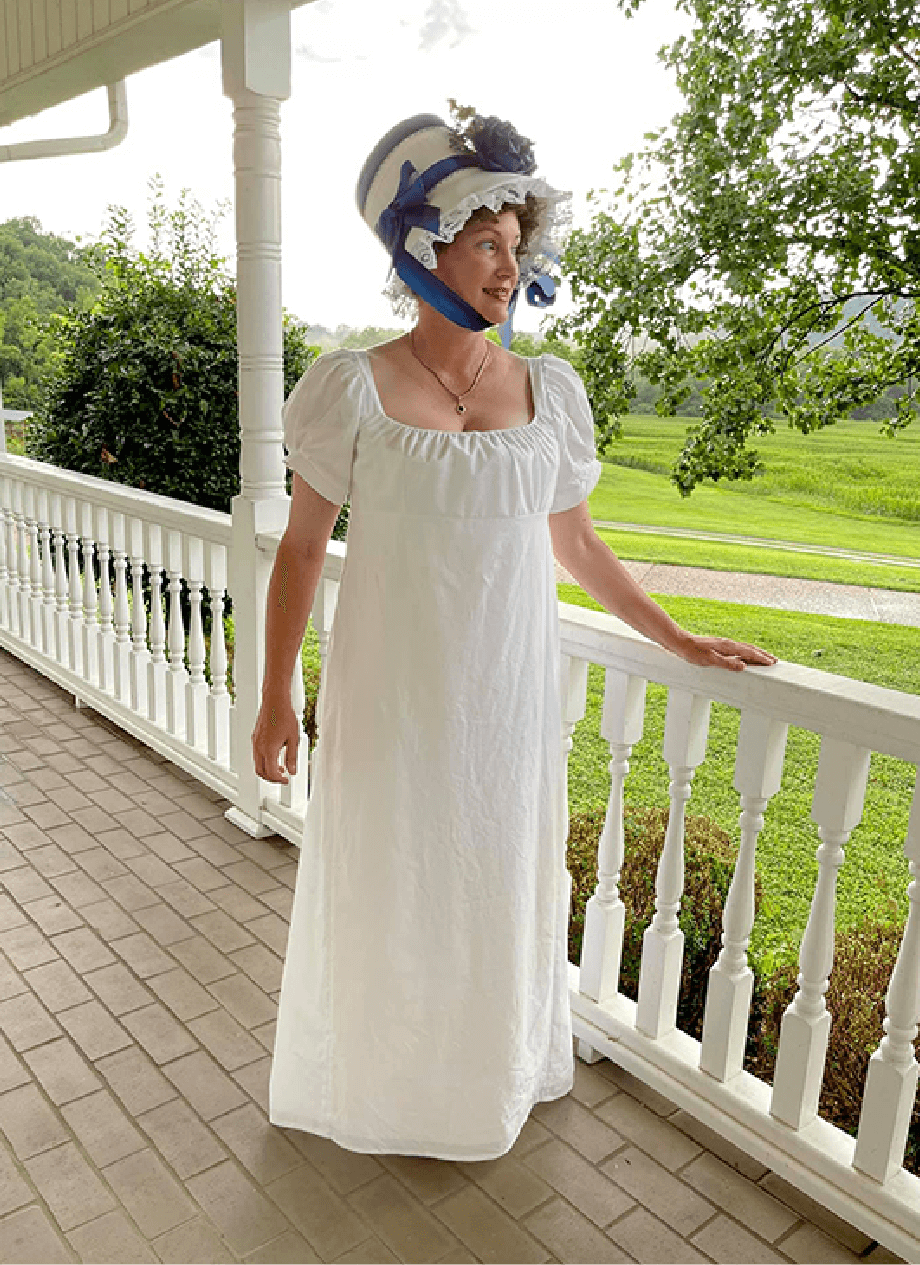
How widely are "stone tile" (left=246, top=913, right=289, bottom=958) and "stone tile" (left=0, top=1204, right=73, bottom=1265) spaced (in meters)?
0.88

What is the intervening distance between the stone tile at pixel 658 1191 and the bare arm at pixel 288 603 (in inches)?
38.0

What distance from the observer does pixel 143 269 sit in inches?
203

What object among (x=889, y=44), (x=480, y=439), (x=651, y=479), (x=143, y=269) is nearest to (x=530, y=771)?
(x=480, y=439)

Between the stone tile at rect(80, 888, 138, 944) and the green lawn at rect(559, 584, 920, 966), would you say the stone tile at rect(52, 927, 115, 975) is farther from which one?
the green lawn at rect(559, 584, 920, 966)

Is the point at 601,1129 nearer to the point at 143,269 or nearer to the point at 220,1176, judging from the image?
the point at 220,1176

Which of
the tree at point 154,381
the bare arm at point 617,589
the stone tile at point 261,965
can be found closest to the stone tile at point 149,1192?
the stone tile at point 261,965

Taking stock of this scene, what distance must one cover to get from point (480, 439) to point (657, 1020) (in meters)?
1.26

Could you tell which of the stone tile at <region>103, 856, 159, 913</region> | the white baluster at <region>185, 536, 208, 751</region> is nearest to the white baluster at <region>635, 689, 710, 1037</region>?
the stone tile at <region>103, 856, 159, 913</region>

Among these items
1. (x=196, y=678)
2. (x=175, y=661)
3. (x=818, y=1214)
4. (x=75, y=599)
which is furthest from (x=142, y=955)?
(x=75, y=599)

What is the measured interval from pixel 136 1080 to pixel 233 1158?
330 millimetres

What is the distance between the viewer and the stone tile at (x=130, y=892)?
9.10 ft

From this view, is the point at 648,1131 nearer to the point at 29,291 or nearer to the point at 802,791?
the point at 802,791

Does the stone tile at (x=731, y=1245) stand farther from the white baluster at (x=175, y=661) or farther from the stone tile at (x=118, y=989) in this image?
the white baluster at (x=175, y=661)

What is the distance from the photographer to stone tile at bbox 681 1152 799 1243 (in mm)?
1743
